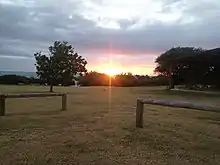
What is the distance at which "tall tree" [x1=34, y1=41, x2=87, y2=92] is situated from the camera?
2184 centimetres

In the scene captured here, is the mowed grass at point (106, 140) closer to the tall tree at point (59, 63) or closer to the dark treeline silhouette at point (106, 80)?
the tall tree at point (59, 63)

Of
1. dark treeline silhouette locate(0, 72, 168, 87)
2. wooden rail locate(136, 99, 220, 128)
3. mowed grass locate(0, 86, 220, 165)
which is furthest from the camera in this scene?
dark treeline silhouette locate(0, 72, 168, 87)

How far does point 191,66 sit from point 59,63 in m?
9.45

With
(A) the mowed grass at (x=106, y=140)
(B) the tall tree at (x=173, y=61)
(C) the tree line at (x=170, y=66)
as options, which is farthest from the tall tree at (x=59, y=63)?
(A) the mowed grass at (x=106, y=140)

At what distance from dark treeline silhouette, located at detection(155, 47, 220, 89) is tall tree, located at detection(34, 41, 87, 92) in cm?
686

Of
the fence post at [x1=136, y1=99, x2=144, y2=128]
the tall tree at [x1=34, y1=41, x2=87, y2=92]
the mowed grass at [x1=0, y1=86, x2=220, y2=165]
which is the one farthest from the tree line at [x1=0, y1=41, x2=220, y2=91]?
the fence post at [x1=136, y1=99, x2=144, y2=128]

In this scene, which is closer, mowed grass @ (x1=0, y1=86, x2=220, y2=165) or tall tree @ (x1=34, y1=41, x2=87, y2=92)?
mowed grass @ (x1=0, y1=86, x2=220, y2=165)

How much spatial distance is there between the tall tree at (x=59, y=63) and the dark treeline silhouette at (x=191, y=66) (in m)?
6.86

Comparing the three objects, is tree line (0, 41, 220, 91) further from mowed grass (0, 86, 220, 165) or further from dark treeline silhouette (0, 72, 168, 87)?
mowed grass (0, 86, 220, 165)

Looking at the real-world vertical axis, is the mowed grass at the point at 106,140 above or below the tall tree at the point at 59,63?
below

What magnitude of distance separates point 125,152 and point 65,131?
189 cm

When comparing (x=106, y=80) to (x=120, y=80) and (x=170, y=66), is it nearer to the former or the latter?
(x=120, y=80)

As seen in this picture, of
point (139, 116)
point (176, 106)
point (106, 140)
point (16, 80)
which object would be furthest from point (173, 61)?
point (106, 140)

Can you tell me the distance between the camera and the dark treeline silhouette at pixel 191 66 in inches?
877
